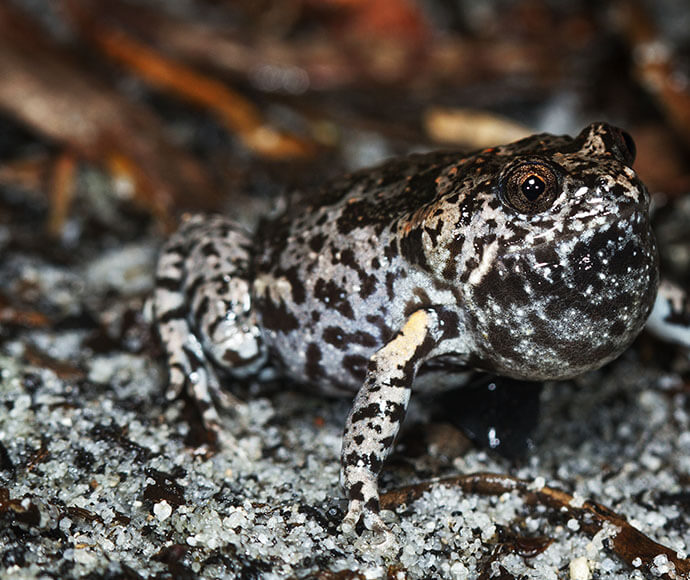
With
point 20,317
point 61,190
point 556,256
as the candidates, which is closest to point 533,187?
point 556,256

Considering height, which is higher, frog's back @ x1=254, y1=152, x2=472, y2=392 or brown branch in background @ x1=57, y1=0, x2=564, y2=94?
brown branch in background @ x1=57, y1=0, x2=564, y2=94

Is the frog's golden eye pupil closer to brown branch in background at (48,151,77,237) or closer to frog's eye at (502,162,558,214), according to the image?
frog's eye at (502,162,558,214)

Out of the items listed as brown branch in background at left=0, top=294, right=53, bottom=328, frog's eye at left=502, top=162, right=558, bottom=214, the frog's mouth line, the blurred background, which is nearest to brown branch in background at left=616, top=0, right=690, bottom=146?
the blurred background

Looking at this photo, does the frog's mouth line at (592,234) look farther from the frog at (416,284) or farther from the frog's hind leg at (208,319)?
the frog's hind leg at (208,319)

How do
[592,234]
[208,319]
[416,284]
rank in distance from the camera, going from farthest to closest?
[208,319] → [416,284] → [592,234]

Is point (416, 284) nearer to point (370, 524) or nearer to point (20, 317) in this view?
point (370, 524)

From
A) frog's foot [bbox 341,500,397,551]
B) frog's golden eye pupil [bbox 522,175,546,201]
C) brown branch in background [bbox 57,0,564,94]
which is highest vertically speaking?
brown branch in background [bbox 57,0,564,94]

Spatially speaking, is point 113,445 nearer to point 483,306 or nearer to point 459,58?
point 483,306

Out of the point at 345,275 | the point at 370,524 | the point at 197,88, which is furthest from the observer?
the point at 197,88

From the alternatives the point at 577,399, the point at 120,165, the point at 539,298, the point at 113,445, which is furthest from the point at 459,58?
the point at 113,445
